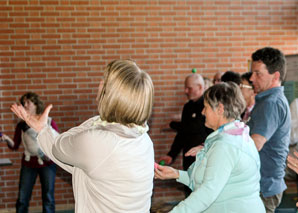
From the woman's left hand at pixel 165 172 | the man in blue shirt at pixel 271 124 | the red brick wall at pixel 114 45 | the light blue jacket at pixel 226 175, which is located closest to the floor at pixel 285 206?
the red brick wall at pixel 114 45

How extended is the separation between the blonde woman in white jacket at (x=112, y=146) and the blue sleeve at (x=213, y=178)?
0.94ft

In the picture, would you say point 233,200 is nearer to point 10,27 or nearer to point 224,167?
point 224,167

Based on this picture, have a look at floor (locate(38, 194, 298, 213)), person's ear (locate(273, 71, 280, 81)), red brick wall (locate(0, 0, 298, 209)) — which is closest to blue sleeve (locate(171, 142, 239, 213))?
person's ear (locate(273, 71, 280, 81))

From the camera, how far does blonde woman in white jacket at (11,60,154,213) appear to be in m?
1.42

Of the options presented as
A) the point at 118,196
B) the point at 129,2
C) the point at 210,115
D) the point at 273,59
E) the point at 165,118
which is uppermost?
the point at 129,2

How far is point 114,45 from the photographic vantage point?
521 cm

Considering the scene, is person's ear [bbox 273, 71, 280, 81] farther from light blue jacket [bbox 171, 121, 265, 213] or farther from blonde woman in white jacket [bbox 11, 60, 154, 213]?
blonde woman in white jacket [bbox 11, 60, 154, 213]

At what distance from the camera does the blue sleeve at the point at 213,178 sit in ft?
5.58

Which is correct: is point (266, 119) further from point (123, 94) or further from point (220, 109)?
point (123, 94)

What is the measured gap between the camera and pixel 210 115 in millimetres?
2070

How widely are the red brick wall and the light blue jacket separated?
134 inches

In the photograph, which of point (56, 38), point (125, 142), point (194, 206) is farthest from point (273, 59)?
A: point (56, 38)

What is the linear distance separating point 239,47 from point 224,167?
4102 millimetres

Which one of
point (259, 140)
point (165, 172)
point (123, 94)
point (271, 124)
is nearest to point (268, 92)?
point (271, 124)
